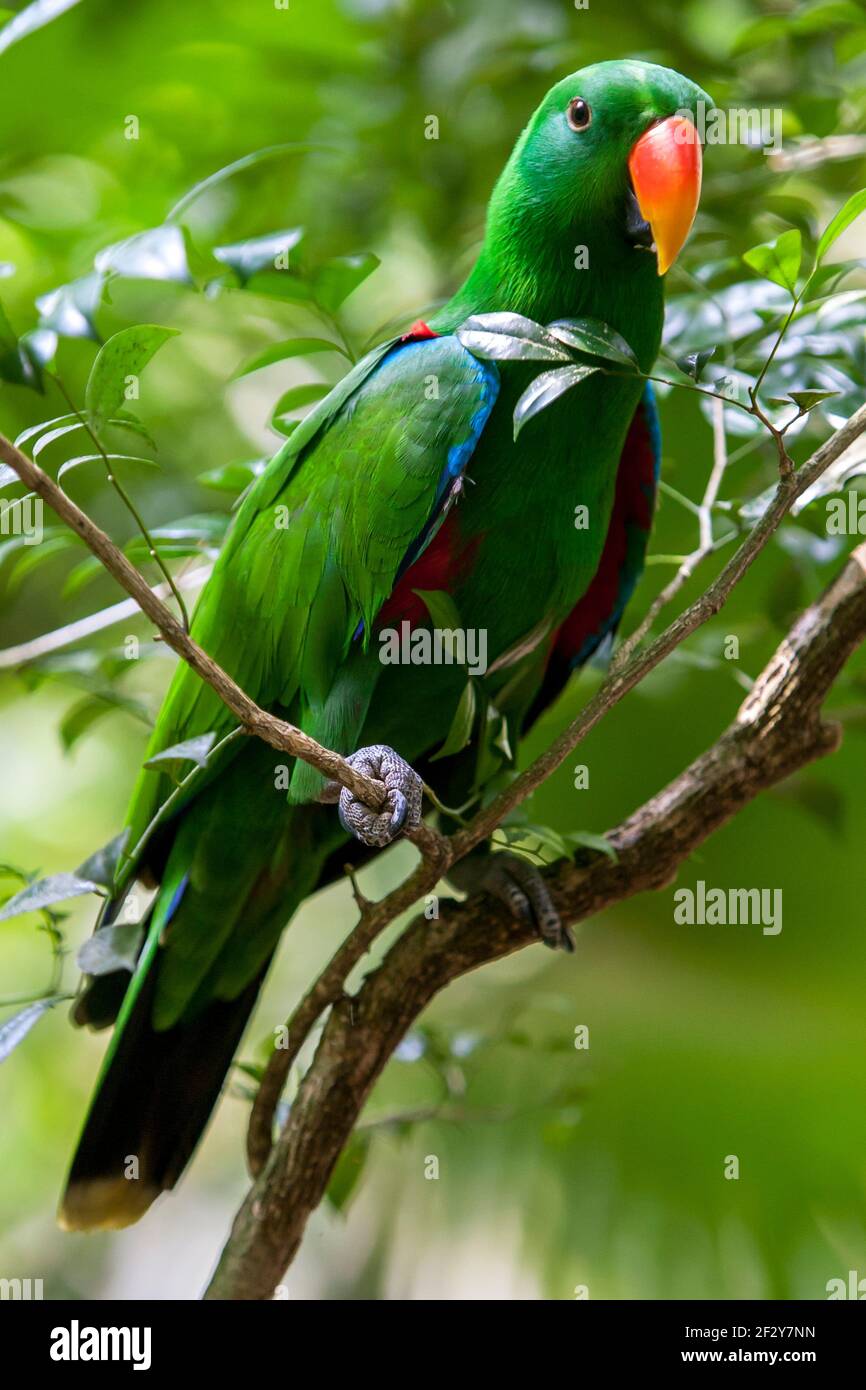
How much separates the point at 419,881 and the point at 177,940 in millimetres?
513

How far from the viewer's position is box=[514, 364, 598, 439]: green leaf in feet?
3.54

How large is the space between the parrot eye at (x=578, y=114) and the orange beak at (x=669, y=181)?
0.11 m

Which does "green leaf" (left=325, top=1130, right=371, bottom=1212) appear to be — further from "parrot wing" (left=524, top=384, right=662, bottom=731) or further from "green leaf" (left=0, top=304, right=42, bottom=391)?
"green leaf" (left=0, top=304, right=42, bottom=391)

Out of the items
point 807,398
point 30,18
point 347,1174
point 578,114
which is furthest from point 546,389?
point 347,1174

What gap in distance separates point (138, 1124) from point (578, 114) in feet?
5.16

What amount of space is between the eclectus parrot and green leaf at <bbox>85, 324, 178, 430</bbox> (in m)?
0.46

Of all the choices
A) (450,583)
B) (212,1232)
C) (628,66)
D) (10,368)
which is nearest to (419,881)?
(450,583)

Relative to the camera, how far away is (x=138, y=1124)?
1.81m

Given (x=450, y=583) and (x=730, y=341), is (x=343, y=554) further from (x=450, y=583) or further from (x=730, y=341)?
(x=730, y=341)

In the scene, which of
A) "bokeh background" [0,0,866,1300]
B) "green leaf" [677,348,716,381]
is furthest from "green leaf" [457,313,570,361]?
"bokeh background" [0,0,866,1300]

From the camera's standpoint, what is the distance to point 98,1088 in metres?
1.78

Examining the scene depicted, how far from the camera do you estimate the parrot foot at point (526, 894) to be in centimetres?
167

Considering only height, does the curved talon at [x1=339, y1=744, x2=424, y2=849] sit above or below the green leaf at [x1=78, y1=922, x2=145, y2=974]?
above

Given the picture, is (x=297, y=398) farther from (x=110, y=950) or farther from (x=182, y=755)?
(x=110, y=950)
